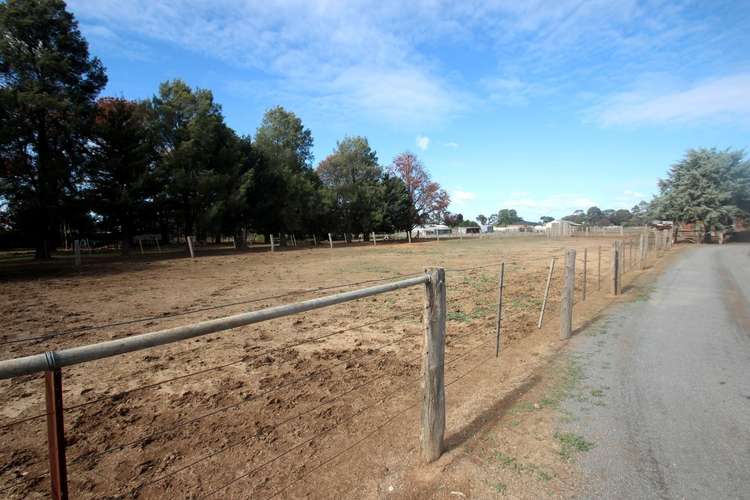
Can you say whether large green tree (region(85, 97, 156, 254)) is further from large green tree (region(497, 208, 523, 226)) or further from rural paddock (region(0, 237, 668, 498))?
large green tree (region(497, 208, 523, 226))

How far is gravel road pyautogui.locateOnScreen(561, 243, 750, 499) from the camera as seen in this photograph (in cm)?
274

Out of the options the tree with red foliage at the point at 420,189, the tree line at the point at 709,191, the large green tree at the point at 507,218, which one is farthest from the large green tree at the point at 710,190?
the large green tree at the point at 507,218

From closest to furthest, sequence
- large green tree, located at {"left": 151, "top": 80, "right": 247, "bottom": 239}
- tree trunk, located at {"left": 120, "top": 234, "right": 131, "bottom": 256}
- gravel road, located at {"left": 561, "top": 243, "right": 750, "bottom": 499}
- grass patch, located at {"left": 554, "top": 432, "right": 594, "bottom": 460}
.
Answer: gravel road, located at {"left": 561, "top": 243, "right": 750, "bottom": 499}
grass patch, located at {"left": 554, "top": 432, "right": 594, "bottom": 460}
tree trunk, located at {"left": 120, "top": 234, "right": 131, "bottom": 256}
large green tree, located at {"left": 151, "top": 80, "right": 247, "bottom": 239}

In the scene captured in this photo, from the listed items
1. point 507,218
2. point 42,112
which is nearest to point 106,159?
point 42,112


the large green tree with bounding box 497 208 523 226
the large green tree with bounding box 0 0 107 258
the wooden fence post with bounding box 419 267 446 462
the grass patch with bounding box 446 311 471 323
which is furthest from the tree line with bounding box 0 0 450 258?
the large green tree with bounding box 497 208 523 226

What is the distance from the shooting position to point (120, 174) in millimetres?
25875

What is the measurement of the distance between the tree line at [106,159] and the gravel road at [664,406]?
2417cm

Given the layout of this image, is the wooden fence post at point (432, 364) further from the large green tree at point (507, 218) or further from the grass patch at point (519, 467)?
the large green tree at point (507, 218)

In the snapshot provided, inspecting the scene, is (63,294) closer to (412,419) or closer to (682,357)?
(412,419)

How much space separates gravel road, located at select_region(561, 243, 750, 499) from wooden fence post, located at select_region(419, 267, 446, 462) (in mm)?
1034

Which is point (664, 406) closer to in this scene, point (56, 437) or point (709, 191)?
point (56, 437)

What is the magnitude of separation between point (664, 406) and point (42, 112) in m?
30.8

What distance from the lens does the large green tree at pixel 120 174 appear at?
25.0m

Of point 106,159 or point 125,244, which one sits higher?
point 106,159
